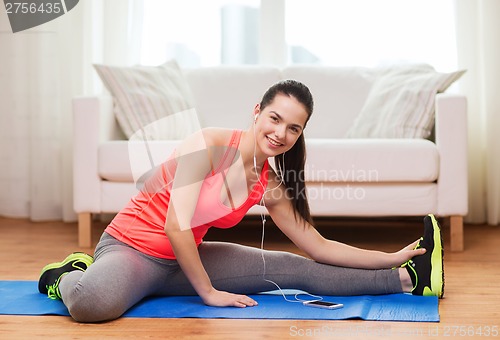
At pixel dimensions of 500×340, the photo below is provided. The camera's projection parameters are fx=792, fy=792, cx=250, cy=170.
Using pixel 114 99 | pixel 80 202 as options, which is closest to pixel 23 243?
pixel 80 202

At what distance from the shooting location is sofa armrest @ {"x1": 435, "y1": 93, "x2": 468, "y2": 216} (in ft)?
10.7

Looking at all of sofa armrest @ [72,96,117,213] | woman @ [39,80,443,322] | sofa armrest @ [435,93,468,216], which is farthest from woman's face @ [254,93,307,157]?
sofa armrest @ [72,96,117,213]

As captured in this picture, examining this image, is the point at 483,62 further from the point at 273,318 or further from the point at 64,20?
the point at 273,318

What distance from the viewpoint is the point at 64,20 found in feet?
14.2

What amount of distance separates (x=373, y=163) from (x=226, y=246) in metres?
1.08

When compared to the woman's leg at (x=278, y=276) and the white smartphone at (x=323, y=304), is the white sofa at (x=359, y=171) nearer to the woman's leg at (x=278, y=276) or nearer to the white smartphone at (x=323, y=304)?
the woman's leg at (x=278, y=276)

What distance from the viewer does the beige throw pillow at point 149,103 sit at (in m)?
3.64

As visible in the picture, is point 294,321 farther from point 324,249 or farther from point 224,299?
point 324,249

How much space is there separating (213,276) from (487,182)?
2294mm

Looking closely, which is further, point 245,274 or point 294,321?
point 245,274

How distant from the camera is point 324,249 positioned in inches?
92.2

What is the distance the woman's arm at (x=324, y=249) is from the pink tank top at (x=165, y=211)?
12 centimetres

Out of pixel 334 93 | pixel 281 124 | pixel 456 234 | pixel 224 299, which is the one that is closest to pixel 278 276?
pixel 224 299

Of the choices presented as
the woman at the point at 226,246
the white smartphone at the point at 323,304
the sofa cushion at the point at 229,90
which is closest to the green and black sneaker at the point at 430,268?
the woman at the point at 226,246
